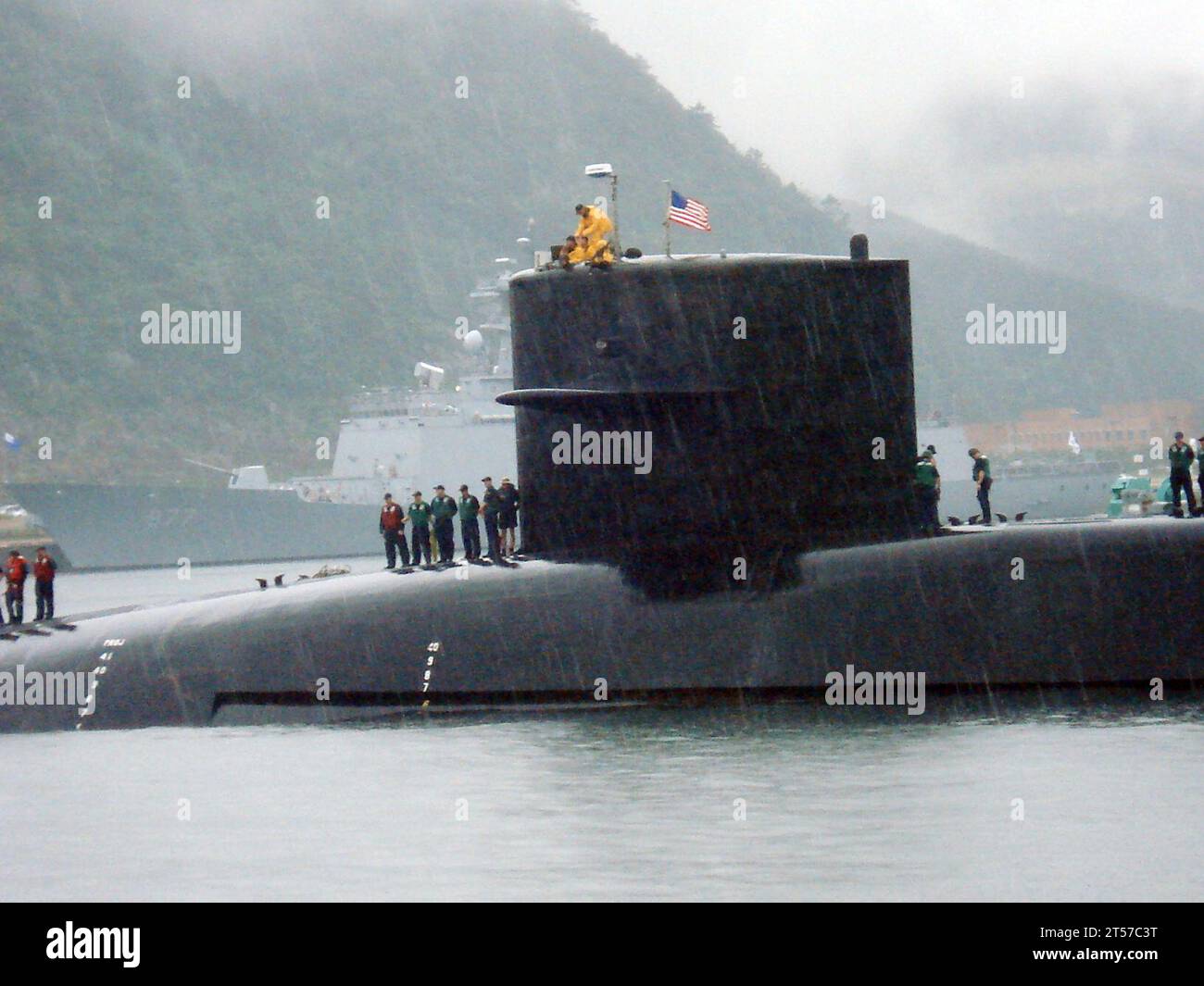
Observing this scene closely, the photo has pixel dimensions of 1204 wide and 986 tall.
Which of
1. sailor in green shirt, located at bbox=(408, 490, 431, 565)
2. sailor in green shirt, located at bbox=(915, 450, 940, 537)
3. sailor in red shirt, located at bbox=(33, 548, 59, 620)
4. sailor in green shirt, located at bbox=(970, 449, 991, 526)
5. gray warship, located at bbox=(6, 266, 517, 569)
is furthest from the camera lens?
gray warship, located at bbox=(6, 266, 517, 569)

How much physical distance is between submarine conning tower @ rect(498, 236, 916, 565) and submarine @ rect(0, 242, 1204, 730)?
0.7 inches

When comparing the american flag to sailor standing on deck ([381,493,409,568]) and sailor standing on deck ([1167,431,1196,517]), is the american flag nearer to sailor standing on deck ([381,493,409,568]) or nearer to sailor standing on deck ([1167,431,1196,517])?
sailor standing on deck ([1167,431,1196,517])

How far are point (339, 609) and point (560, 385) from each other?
10.0 ft

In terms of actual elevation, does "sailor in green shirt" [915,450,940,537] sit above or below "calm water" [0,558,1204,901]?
above

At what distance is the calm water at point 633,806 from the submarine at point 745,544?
1.45 feet

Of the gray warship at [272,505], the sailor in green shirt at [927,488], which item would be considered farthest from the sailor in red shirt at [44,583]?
the gray warship at [272,505]

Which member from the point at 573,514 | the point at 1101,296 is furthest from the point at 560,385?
the point at 1101,296

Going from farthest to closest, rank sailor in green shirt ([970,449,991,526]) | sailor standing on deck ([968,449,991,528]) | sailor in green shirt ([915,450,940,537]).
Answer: sailor in green shirt ([970,449,991,526]), sailor standing on deck ([968,449,991,528]), sailor in green shirt ([915,450,940,537])

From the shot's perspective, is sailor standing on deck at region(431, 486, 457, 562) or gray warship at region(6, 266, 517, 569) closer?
sailor standing on deck at region(431, 486, 457, 562)

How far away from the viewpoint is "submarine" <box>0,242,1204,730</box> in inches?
A: 599

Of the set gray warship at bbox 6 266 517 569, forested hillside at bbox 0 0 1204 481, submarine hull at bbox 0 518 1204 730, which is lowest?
submarine hull at bbox 0 518 1204 730

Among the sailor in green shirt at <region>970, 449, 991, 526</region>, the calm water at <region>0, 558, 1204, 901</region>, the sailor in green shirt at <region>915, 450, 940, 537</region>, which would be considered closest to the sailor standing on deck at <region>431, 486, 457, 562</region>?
the sailor in green shirt at <region>970, 449, 991, 526</region>

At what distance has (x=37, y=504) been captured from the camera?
3236 inches

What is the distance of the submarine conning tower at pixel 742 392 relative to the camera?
15.6 m
